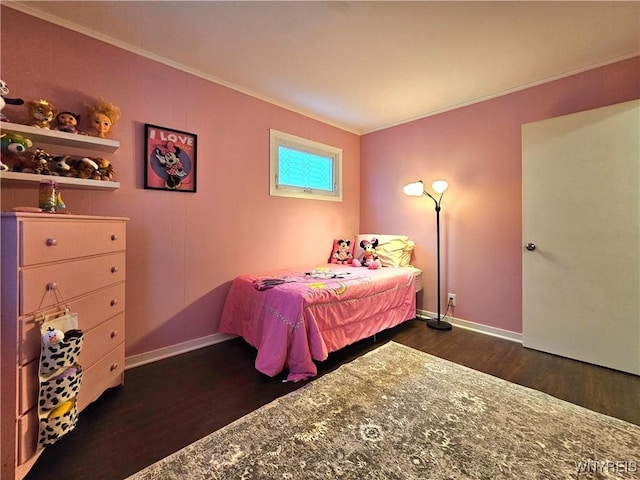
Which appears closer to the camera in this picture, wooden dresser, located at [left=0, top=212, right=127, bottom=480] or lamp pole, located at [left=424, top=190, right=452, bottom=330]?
wooden dresser, located at [left=0, top=212, right=127, bottom=480]

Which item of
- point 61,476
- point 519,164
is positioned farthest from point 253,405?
point 519,164

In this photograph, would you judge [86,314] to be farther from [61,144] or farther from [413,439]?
[413,439]

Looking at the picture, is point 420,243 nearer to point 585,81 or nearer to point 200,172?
point 585,81

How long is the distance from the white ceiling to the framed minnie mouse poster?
1.97ft

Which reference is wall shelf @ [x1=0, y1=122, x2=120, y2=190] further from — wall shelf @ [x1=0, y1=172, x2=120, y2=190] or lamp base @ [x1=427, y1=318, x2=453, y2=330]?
lamp base @ [x1=427, y1=318, x2=453, y2=330]

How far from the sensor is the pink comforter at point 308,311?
6.25 ft

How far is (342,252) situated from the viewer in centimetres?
353

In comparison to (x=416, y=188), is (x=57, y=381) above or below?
below

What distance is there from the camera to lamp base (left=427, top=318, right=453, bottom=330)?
9.64 ft

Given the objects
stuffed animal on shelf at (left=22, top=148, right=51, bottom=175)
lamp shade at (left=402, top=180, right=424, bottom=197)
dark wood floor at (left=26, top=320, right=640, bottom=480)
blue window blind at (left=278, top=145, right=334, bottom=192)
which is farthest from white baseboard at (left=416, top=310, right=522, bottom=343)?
stuffed animal on shelf at (left=22, top=148, right=51, bottom=175)

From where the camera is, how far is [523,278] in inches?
98.5

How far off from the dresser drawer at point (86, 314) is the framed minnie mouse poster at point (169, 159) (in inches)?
36.0

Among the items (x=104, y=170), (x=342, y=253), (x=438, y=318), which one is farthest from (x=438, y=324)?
(x=104, y=170)

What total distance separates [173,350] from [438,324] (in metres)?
2.67
